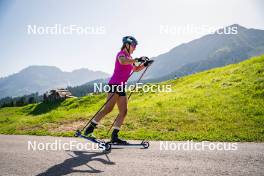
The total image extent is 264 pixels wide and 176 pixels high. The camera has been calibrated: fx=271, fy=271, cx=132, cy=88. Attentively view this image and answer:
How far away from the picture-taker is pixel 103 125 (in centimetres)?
1705

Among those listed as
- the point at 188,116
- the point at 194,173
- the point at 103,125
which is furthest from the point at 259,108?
the point at 194,173

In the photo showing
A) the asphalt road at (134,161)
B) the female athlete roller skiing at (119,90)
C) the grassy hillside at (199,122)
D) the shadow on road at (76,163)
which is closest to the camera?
the asphalt road at (134,161)

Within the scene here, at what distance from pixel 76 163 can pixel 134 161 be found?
1663 millimetres

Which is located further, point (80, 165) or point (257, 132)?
point (257, 132)

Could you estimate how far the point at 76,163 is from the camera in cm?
777

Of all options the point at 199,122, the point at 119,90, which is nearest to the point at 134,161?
the point at 119,90

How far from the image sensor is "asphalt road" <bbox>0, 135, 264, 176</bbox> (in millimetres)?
6812

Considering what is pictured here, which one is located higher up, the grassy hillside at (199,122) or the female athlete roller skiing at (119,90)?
the female athlete roller skiing at (119,90)

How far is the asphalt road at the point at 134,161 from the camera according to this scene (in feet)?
22.4

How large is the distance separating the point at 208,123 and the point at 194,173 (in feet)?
32.2

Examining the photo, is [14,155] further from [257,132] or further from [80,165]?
[257,132]
